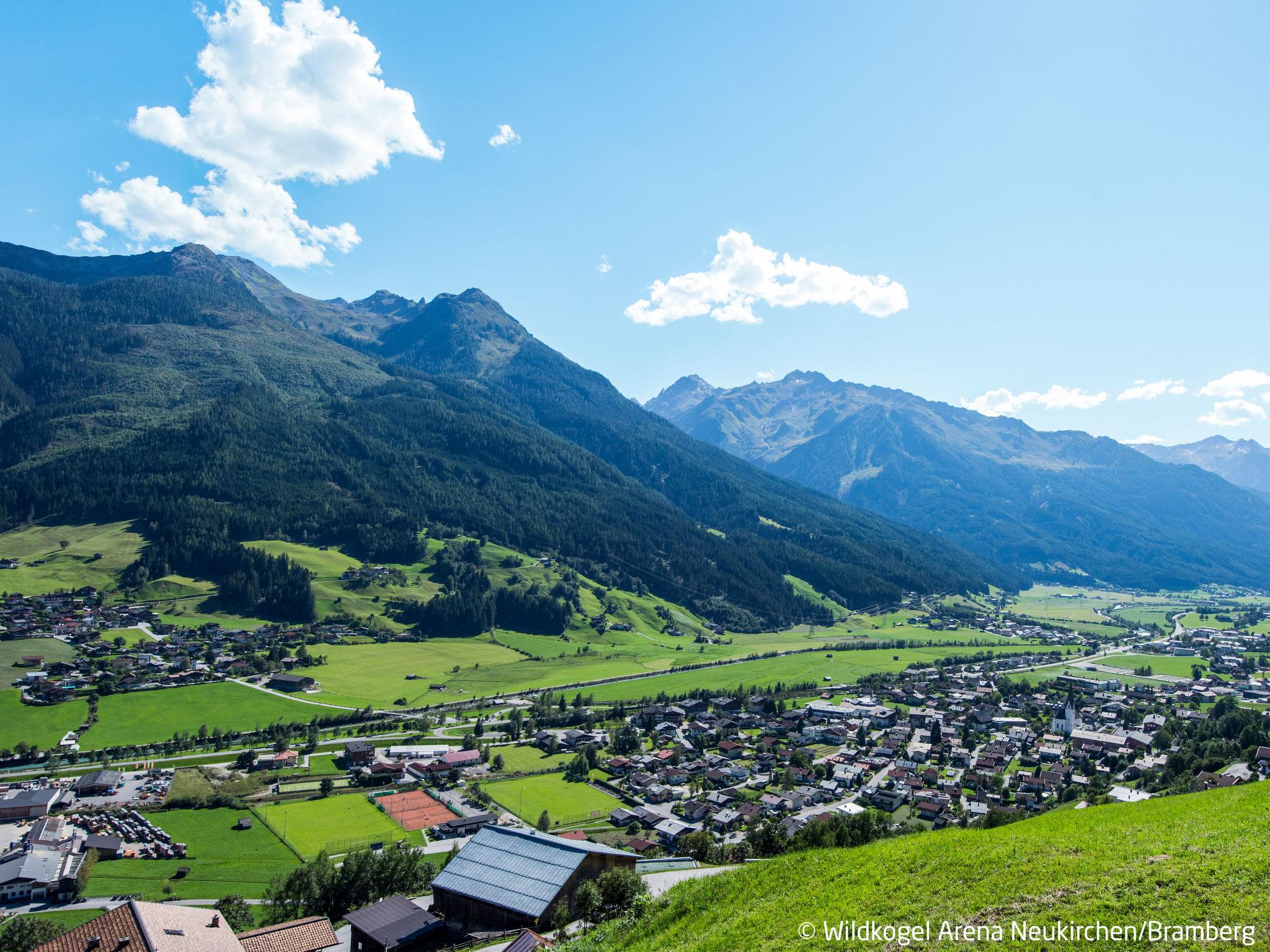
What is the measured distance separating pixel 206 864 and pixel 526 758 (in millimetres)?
37641

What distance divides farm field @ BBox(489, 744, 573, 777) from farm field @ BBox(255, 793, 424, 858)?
18003mm

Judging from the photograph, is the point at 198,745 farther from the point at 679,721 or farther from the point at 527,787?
the point at 679,721

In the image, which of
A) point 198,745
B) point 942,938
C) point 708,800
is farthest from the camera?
point 198,745

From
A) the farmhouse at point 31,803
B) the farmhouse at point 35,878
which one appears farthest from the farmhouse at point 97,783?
the farmhouse at point 35,878

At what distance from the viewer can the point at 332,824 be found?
66.2 m

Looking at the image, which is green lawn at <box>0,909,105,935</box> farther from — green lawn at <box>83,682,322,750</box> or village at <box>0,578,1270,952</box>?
green lawn at <box>83,682,322,750</box>

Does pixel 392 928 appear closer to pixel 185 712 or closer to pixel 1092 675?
pixel 185 712

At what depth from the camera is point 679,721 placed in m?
105

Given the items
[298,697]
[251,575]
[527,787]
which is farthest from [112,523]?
[527,787]

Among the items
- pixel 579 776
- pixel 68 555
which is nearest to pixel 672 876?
pixel 579 776

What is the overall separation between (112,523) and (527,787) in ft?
566

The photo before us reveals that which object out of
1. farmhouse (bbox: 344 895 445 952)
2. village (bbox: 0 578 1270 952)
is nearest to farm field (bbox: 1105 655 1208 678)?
village (bbox: 0 578 1270 952)

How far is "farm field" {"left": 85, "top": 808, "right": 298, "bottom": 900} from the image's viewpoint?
5228cm

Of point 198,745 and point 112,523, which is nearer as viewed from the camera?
point 198,745
